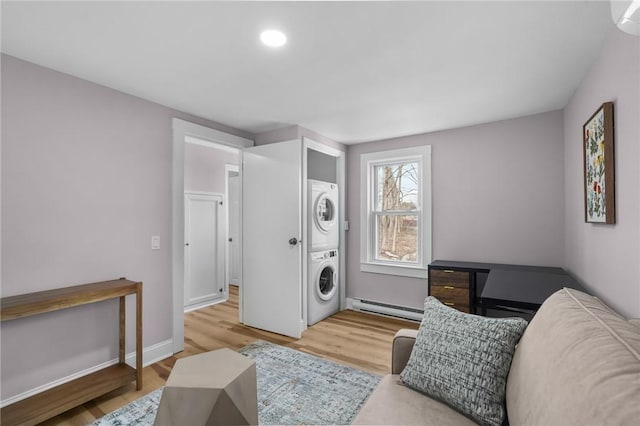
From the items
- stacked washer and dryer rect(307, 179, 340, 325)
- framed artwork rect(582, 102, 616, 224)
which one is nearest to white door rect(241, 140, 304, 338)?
stacked washer and dryer rect(307, 179, 340, 325)

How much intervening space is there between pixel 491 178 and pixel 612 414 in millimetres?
3121

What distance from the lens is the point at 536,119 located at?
3.13 meters

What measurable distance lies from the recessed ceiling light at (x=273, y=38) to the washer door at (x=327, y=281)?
2.66m

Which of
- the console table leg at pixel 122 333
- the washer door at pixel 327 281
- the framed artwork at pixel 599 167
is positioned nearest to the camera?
the framed artwork at pixel 599 167

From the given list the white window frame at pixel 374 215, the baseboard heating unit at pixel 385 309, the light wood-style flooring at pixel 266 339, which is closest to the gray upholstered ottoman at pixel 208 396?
the light wood-style flooring at pixel 266 339

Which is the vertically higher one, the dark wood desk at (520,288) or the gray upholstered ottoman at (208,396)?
the gray upholstered ottoman at (208,396)

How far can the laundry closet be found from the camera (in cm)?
331

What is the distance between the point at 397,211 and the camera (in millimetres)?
4070

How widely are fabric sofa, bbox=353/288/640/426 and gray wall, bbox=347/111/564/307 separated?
2116 millimetres

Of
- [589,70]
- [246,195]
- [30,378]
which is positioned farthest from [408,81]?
[30,378]

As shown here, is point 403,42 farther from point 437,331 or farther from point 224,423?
point 224,423

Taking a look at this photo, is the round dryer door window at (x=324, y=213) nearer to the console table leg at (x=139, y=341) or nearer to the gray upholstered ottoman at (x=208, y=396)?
the console table leg at (x=139, y=341)

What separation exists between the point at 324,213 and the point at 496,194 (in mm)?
1958

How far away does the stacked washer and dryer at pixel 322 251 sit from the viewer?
3695 millimetres
